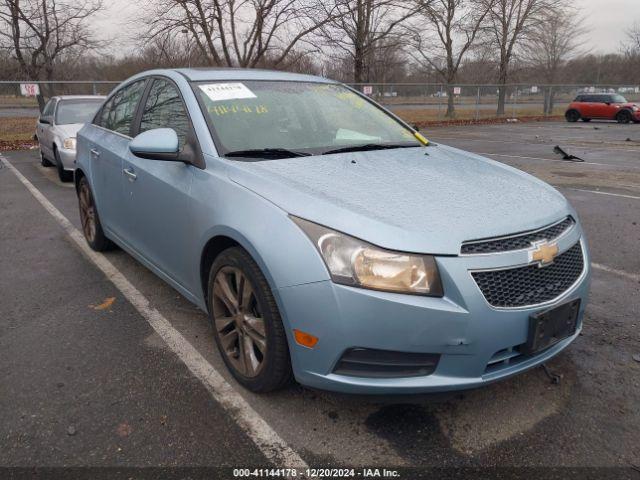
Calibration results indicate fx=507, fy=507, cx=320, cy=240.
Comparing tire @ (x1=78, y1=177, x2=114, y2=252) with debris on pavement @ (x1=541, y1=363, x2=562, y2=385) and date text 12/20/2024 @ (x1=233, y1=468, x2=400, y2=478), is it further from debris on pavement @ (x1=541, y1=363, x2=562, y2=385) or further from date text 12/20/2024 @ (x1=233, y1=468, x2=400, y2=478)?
debris on pavement @ (x1=541, y1=363, x2=562, y2=385)

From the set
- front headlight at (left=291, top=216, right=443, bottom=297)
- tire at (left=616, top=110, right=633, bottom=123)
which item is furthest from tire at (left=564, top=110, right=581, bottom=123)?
front headlight at (left=291, top=216, right=443, bottom=297)

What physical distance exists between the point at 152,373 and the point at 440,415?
1.55m

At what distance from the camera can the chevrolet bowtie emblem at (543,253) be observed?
84.9 inches

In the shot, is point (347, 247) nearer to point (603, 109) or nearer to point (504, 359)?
point (504, 359)

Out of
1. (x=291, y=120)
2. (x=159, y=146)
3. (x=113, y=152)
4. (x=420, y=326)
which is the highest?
(x=291, y=120)

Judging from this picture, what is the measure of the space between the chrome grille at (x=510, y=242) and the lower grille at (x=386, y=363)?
456mm

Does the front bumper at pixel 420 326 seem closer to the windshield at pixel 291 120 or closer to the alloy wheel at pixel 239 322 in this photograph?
the alloy wheel at pixel 239 322

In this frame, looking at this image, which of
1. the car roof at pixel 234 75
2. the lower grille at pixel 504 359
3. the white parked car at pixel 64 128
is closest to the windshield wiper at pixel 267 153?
the car roof at pixel 234 75

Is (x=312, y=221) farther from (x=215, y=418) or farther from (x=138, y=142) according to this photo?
(x=138, y=142)

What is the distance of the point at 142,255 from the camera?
363cm

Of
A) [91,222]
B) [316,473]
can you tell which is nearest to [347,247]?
[316,473]

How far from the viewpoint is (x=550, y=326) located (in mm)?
2186

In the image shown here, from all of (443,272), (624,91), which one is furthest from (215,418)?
(624,91)

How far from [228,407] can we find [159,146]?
146cm
